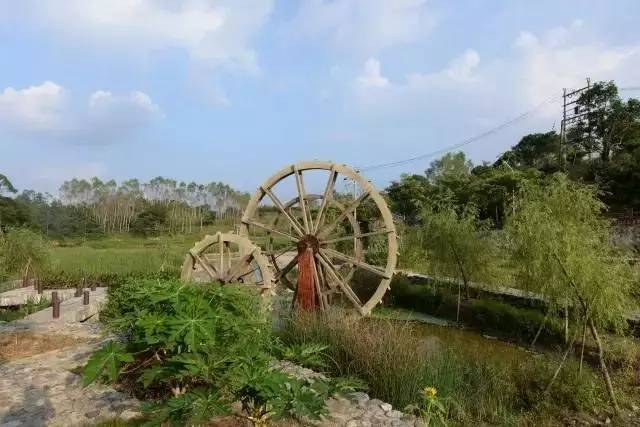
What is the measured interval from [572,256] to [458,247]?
5547mm

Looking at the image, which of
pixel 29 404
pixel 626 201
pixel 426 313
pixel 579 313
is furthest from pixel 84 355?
pixel 626 201

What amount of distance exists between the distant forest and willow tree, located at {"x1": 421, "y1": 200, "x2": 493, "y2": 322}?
132 centimetres

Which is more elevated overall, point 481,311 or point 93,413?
point 93,413

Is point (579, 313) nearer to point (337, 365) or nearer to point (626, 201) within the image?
point (337, 365)

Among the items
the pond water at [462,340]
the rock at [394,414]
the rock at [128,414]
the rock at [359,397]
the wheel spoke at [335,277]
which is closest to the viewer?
the rock at [128,414]

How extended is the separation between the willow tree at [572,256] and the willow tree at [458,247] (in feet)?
13.2

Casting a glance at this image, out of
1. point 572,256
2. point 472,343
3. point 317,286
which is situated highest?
point 572,256

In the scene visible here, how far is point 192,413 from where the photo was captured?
2.75m

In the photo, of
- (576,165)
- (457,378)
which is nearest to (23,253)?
(457,378)

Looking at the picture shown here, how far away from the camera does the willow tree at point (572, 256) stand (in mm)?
6316

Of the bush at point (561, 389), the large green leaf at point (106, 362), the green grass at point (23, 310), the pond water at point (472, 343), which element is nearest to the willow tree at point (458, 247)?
the pond water at point (472, 343)

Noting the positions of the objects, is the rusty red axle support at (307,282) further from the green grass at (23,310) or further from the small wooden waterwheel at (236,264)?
the green grass at (23,310)

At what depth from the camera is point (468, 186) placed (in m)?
26.4

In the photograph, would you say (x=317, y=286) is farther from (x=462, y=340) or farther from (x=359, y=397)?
(x=359, y=397)
